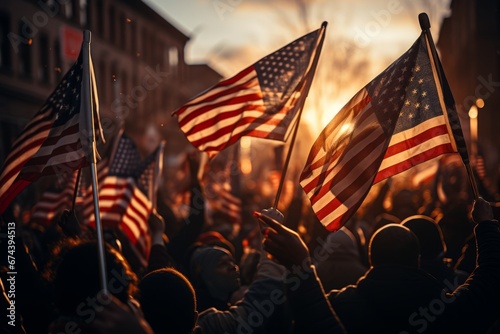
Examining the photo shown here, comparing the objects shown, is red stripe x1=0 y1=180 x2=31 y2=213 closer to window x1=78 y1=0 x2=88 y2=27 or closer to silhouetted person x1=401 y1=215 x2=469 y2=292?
silhouetted person x1=401 y1=215 x2=469 y2=292

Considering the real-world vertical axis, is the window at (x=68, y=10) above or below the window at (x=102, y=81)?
above

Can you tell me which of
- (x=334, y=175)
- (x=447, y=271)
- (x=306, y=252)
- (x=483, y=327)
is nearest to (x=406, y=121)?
(x=334, y=175)

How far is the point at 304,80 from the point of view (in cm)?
618

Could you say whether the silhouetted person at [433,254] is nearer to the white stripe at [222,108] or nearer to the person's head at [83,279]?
the white stripe at [222,108]

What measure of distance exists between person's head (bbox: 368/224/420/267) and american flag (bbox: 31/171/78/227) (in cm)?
543

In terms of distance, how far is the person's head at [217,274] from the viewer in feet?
17.1

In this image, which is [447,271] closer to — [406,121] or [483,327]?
[406,121]

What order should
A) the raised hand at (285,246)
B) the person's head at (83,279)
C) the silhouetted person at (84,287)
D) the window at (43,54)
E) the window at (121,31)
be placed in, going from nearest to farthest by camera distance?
the silhouetted person at (84,287)
the person's head at (83,279)
the raised hand at (285,246)
the window at (43,54)
the window at (121,31)

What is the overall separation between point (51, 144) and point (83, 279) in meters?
2.42

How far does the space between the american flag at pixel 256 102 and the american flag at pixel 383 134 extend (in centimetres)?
95

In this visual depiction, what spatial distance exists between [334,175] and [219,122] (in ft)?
5.73

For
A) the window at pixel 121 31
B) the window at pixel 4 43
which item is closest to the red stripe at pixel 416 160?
the window at pixel 4 43

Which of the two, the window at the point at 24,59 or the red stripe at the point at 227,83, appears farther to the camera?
the window at the point at 24,59

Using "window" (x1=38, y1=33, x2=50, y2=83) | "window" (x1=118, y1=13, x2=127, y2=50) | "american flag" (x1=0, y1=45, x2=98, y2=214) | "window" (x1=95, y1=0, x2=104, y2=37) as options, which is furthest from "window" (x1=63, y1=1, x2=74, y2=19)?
"american flag" (x1=0, y1=45, x2=98, y2=214)
